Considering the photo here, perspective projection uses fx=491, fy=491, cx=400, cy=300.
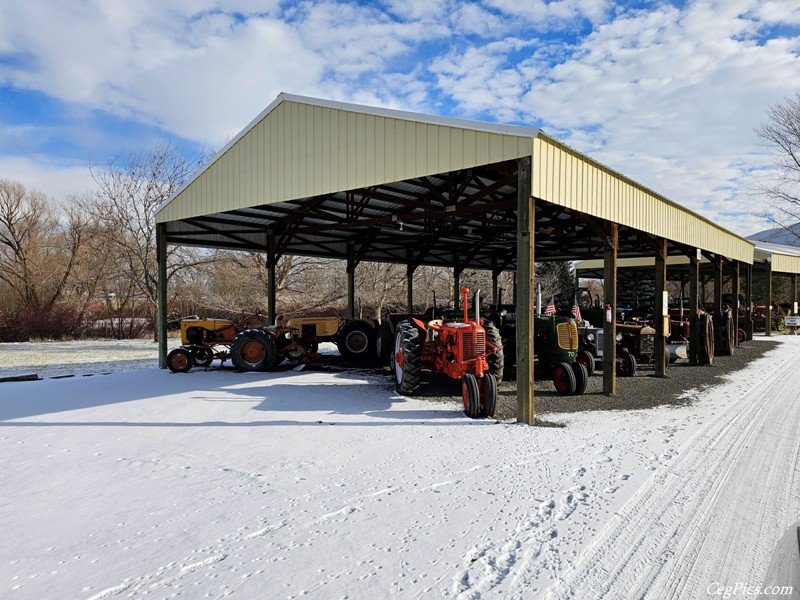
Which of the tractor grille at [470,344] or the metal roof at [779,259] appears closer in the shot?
the tractor grille at [470,344]

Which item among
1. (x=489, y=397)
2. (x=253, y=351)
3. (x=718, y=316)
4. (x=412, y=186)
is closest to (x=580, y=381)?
(x=489, y=397)

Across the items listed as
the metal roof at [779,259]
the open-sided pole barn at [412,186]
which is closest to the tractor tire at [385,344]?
the open-sided pole barn at [412,186]

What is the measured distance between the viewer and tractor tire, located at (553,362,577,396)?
819cm

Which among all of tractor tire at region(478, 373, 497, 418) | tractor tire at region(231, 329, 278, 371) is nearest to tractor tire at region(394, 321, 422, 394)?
tractor tire at region(478, 373, 497, 418)

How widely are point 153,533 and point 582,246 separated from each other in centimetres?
1716

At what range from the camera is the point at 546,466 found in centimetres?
456

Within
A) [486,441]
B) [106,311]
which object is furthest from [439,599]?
[106,311]

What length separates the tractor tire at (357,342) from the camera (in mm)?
12320

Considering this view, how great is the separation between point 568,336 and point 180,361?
26.1 feet

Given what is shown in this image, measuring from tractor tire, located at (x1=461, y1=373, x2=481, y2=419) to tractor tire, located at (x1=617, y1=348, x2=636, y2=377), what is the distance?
5668mm

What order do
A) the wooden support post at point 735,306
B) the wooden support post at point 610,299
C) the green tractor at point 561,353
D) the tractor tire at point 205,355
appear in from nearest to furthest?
the wooden support post at point 610,299 → the green tractor at point 561,353 → the tractor tire at point 205,355 → the wooden support post at point 735,306

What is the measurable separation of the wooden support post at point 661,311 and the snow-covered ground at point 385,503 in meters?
3.51

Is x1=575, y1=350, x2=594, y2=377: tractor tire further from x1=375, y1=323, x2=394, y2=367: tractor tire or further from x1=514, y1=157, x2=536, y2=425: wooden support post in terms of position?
x1=514, y1=157, x2=536, y2=425: wooden support post

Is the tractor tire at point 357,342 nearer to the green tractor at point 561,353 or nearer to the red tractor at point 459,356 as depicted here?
the red tractor at point 459,356
